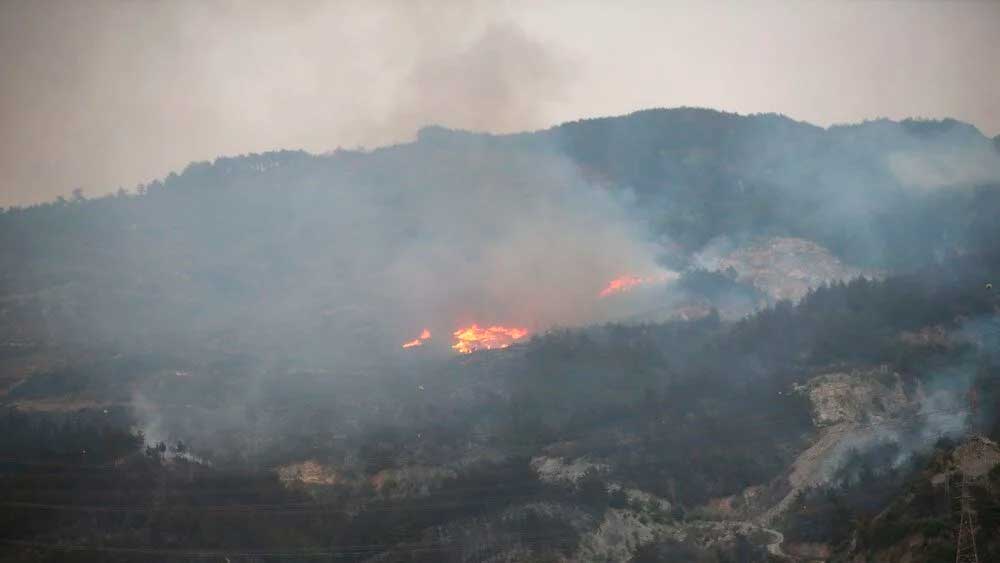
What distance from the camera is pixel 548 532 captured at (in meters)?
97.5

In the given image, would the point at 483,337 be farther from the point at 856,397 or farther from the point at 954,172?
the point at 954,172

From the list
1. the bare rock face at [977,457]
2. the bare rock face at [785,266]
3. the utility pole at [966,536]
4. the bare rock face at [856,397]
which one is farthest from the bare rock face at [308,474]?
the bare rock face at [785,266]

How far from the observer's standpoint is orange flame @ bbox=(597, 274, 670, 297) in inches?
6727

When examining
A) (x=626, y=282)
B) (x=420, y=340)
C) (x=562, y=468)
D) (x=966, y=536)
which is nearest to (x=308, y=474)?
(x=562, y=468)

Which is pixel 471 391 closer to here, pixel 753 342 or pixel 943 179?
pixel 753 342

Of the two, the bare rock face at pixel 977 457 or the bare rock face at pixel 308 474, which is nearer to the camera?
the bare rock face at pixel 977 457

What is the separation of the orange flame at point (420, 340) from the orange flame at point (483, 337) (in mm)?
4109

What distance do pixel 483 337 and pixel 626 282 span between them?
28.6m

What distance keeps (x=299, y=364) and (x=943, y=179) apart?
123529 mm

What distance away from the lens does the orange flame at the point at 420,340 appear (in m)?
159

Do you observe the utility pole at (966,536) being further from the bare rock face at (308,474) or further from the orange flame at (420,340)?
the orange flame at (420,340)

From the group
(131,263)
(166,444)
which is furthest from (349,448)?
(131,263)

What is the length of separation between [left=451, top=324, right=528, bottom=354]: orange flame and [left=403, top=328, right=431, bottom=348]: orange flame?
13.5ft

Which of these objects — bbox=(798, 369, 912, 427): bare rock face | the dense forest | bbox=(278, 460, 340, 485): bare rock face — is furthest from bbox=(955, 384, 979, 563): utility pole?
bbox=(278, 460, 340, 485): bare rock face
